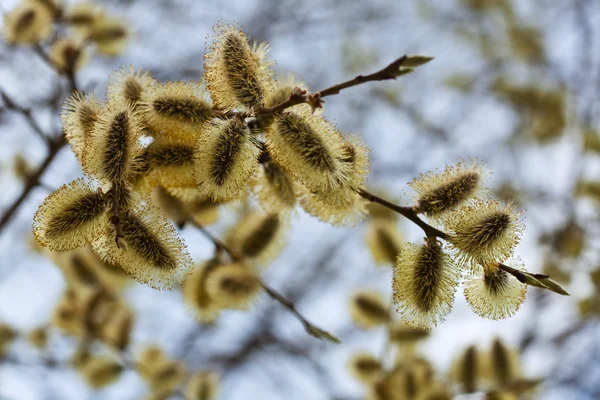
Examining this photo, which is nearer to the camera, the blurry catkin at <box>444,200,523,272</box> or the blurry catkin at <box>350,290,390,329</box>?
the blurry catkin at <box>444,200,523,272</box>

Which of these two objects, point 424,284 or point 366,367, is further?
point 366,367

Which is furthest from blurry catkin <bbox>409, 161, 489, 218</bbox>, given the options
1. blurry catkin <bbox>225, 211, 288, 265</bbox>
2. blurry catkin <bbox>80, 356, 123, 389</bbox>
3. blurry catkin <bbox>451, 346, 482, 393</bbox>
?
blurry catkin <bbox>80, 356, 123, 389</bbox>

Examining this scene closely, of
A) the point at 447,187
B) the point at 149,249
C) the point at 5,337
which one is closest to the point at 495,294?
the point at 447,187

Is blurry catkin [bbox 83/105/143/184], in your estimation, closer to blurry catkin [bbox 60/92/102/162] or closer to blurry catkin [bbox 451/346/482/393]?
blurry catkin [bbox 60/92/102/162]

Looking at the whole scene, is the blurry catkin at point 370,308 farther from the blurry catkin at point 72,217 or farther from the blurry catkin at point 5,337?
the blurry catkin at point 5,337

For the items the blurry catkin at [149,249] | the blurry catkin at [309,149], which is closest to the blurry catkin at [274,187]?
the blurry catkin at [309,149]

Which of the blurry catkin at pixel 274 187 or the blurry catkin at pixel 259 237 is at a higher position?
the blurry catkin at pixel 259 237

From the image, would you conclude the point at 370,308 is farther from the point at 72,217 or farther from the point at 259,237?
the point at 72,217
